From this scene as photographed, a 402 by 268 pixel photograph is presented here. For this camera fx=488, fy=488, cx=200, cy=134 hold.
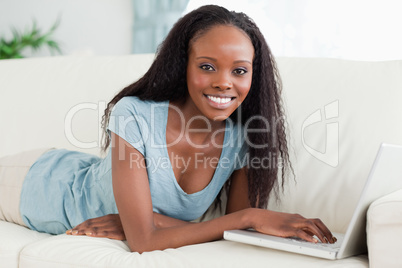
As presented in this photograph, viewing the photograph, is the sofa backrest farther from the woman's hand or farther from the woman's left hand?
the woman's left hand

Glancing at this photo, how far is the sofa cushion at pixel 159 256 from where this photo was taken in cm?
109

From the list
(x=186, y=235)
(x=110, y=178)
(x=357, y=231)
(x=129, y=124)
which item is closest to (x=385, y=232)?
(x=357, y=231)

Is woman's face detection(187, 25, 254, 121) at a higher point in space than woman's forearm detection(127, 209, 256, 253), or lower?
higher

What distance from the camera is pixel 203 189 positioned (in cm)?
151

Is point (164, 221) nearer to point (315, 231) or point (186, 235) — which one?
point (186, 235)

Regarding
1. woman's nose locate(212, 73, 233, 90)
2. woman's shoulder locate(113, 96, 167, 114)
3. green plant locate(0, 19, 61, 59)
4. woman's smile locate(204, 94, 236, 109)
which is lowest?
woman's shoulder locate(113, 96, 167, 114)

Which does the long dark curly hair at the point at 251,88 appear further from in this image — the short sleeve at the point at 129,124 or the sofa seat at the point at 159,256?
the sofa seat at the point at 159,256

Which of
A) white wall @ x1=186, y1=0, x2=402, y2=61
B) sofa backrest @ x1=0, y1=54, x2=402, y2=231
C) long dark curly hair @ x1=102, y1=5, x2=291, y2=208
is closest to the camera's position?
long dark curly hair @ x1=102, y1=5, x2=291, y2=208

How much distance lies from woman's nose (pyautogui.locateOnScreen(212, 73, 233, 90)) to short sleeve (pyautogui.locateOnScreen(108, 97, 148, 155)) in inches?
9.7

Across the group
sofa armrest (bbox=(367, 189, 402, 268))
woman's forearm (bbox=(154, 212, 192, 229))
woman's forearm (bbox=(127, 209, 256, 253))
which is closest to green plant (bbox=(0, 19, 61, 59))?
woman's forearm (bbox=(154, 212, 192, 229))

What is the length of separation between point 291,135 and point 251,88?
0.75 ft

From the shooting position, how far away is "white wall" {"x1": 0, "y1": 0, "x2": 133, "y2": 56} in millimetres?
4324

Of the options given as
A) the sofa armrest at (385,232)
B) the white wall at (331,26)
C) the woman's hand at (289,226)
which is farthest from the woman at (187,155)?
the white wall at (331,26)

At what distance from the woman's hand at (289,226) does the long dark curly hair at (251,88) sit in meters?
0.34
